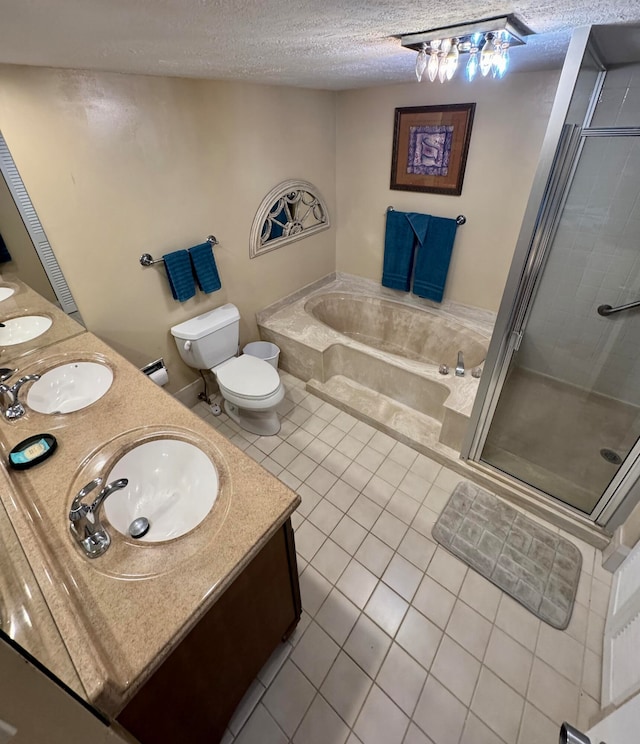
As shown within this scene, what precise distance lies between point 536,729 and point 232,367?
2.20 meters

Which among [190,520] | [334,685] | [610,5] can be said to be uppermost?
[610,5]

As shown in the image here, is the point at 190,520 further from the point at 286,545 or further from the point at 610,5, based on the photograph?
the point at 610,5

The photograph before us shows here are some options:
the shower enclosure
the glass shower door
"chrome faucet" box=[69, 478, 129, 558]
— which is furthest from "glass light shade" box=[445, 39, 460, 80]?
"chrome faucet" box=[69, 478, 129, 558]

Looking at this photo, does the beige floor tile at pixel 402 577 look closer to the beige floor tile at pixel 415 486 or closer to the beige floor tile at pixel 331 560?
the beige floor tile at pixel 331 560

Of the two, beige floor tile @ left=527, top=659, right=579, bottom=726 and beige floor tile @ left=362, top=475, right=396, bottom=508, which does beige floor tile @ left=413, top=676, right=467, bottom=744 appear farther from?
beige floor tile @ left=362, top=475, right=396, bottom=508

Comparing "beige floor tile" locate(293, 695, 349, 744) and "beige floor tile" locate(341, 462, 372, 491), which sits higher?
"beige floor tile" locate(341, 462, 372, 491)

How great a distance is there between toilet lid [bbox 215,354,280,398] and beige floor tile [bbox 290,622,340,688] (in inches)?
48.7

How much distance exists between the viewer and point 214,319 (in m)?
2.37

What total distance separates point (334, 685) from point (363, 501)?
0.81 m

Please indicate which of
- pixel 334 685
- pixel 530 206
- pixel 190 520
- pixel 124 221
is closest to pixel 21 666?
pixel 190 520

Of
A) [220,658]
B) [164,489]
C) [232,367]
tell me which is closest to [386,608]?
[220,658]

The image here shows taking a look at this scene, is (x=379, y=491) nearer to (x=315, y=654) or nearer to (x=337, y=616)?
(x=337, y=616)

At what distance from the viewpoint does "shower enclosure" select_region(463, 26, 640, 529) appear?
129 centimetres

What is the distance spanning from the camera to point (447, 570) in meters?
1.68
